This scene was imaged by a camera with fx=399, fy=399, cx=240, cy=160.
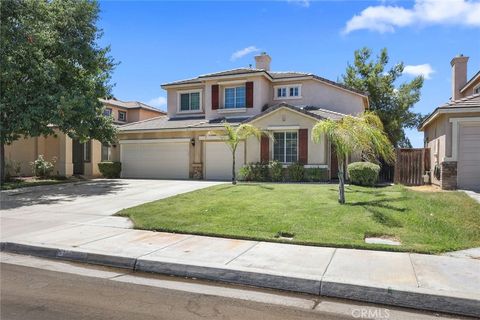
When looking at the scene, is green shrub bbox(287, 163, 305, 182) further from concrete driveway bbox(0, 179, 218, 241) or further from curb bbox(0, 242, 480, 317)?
curb bbox(0, 242, 480, 317)

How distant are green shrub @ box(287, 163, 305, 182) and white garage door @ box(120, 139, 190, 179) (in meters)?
6.88

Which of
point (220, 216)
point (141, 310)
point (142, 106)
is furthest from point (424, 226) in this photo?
point (142, 106)

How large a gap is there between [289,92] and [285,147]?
5533 mm

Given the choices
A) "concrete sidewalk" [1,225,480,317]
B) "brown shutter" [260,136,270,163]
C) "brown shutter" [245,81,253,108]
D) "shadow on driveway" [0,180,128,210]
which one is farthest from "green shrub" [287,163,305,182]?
"concrete sidewalk" [1,225,480,317]

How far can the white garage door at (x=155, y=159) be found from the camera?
24.2m

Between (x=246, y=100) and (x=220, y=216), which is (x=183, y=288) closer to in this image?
(x=220, y=216)

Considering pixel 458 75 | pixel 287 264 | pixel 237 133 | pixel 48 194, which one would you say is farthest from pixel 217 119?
pixel 287 264

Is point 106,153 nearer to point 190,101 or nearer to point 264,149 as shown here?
point 190,101

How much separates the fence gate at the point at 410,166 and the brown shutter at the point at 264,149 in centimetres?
641

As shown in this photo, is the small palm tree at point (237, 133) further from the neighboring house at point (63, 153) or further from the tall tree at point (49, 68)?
the neighboring house at point (63, 153)

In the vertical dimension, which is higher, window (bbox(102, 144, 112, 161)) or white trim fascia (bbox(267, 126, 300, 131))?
white trim fascia (bbox(267, 126, 300, 131))

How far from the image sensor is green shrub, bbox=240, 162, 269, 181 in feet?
67.9

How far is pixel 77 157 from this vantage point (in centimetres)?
2714

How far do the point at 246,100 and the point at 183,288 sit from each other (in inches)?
762
